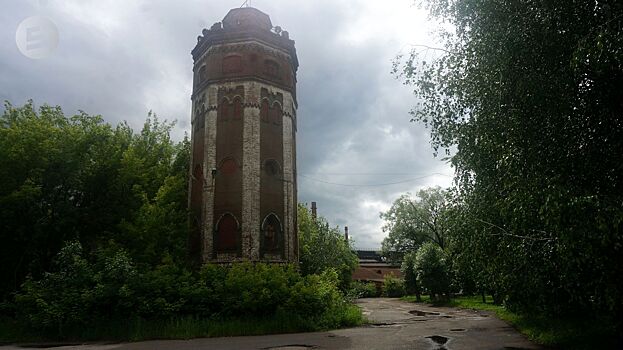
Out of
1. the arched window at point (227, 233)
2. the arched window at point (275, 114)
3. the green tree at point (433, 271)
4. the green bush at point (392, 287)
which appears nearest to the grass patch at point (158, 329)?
the arched window at point (227, 233)

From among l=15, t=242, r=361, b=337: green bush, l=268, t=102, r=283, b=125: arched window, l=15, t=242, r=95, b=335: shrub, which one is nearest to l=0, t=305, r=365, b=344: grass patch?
l=15, t=242, r=361, b=337: green bush

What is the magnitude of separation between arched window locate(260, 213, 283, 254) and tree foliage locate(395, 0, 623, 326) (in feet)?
45.4

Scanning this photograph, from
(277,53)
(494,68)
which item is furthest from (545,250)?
(277,53)

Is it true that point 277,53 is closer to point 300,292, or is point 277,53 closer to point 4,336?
point 300,292

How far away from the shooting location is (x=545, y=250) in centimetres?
843

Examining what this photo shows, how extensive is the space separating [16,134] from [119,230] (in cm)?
629

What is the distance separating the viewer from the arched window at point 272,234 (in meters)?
22.4

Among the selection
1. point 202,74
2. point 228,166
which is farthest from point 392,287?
point 202,74

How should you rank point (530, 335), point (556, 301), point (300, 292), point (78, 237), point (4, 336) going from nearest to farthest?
point (556, 301) < point (530, 335) < point (4, 336) < point (300, 292) < point (78, 237)

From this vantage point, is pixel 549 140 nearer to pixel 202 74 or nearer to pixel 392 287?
pixel 202 74

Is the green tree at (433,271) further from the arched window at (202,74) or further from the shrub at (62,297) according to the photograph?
the shrub at (62,297)

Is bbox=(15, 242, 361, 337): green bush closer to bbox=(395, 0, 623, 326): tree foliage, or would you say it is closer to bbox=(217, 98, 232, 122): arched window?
bbox=(217, 98, 232, 122): arched window

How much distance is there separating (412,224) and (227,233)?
36.0 metres

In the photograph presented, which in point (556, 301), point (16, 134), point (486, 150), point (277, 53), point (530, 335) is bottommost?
point (530, 335)
